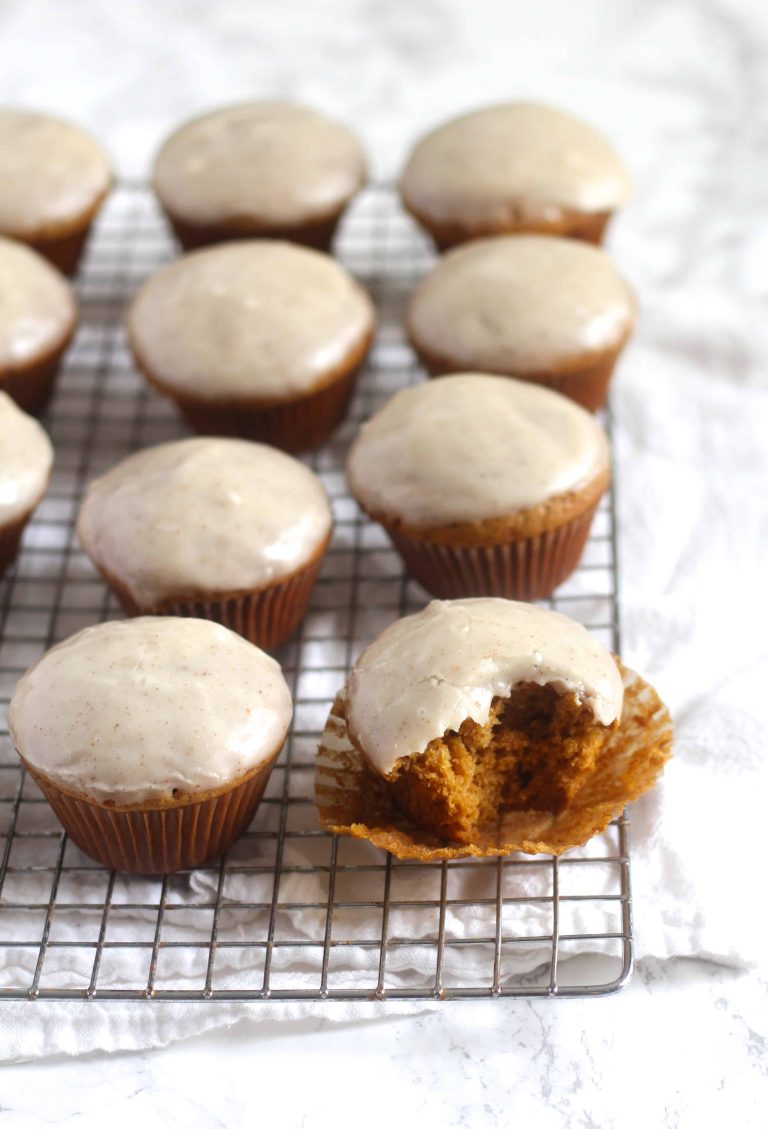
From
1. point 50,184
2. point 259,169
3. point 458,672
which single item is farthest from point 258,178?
point 458,672

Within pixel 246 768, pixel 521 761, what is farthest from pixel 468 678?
pixel 246 768

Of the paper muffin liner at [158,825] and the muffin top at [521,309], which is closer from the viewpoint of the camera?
the paper muffin liner at [158,825]

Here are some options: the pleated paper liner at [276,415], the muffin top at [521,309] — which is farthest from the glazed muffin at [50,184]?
the muffin top at [521,309]

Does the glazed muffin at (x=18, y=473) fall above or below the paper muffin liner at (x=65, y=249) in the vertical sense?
above

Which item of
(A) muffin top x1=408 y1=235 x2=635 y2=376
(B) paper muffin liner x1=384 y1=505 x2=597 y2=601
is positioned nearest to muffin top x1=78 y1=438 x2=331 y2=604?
(B) paper muffin liner x1=384 y1=505 x2=597 y2=601

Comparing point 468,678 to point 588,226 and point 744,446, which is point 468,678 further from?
point 588,226

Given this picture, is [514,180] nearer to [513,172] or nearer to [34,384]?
[513,172]

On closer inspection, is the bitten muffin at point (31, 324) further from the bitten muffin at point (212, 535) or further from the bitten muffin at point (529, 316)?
the bitten muffin at point (529, 316)
